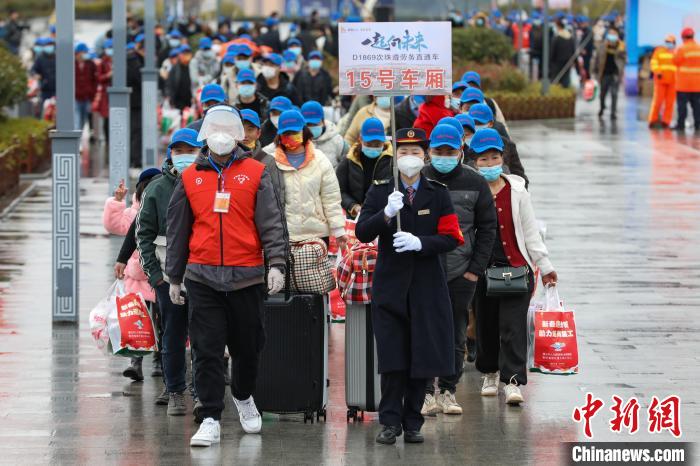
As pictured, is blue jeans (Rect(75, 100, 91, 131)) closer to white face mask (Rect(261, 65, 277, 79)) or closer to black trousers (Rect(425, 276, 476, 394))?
white face mask (Rect(261, 65, 277, 79))

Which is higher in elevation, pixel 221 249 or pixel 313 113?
pixel 313 113

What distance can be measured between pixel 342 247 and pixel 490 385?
1446 millimetres

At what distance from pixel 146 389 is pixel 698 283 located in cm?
651

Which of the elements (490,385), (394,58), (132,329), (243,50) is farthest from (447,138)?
(243,50)

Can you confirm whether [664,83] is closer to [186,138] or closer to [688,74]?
[688,74]

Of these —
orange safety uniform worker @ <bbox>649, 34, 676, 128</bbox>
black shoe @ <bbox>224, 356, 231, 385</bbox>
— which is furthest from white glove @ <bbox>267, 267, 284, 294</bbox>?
orange safety uniform worker @ <bbox>649, 34, 676, 128</bbox>

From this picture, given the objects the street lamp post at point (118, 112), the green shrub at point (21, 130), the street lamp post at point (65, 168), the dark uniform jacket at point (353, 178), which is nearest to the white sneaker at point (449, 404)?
the dark uniform jacket at point (353, 178)

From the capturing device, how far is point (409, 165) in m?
9.39

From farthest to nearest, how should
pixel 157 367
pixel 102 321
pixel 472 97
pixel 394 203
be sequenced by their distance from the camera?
pixel 472 97
pixel 157 367
pixel 102 321
pixel 394 203

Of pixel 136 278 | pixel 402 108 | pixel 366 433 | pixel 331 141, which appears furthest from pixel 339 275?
pixel 402 108

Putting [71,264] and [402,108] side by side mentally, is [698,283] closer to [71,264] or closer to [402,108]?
[402,108]

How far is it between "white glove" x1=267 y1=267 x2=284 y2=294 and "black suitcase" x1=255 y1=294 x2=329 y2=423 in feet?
2.51

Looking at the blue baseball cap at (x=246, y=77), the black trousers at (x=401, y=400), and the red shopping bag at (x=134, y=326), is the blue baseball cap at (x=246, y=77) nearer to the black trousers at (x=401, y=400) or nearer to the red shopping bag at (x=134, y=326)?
the red shopping bag at (x=134, y=326)

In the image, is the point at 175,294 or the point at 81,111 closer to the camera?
the point at 175,294
